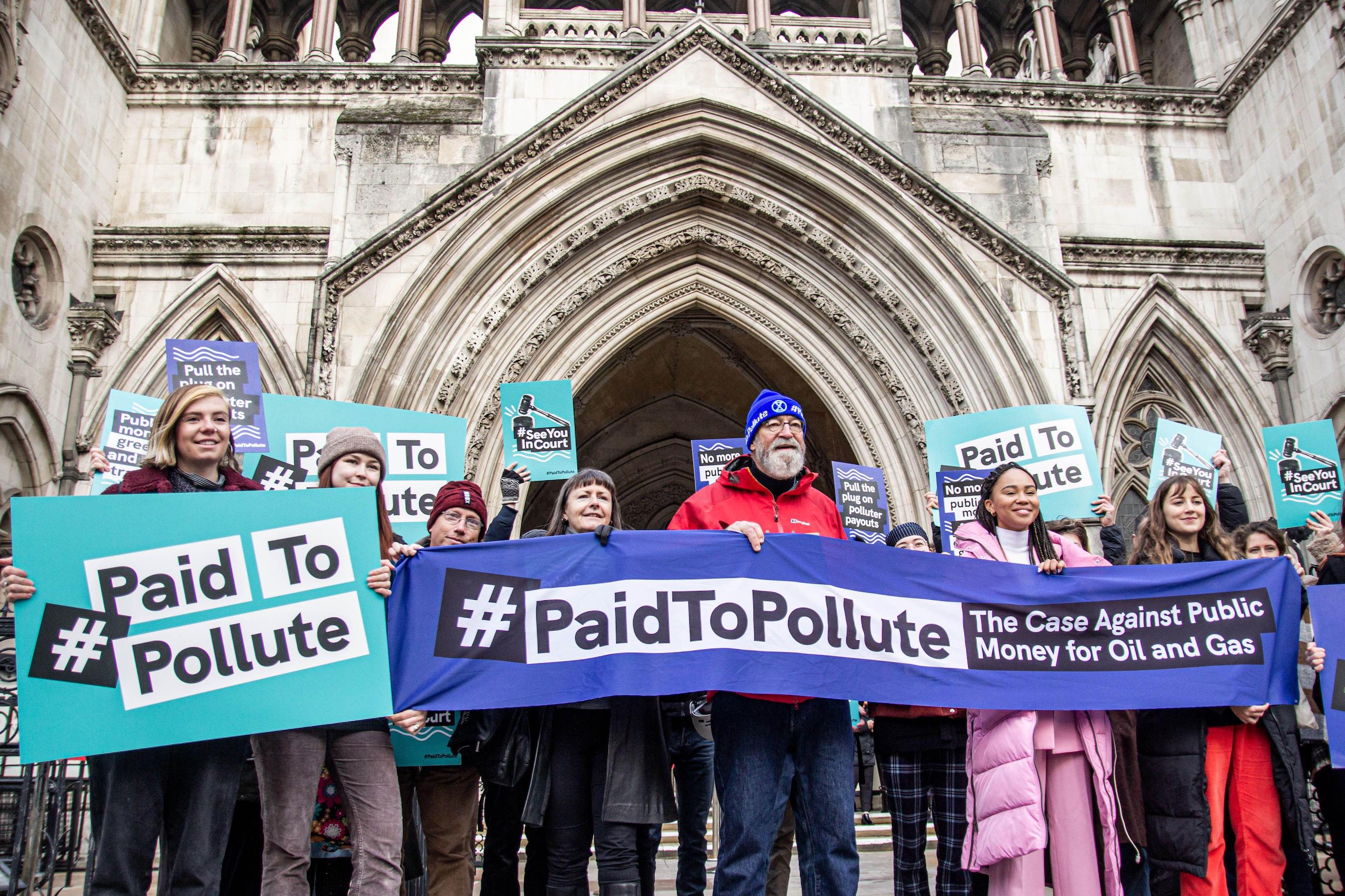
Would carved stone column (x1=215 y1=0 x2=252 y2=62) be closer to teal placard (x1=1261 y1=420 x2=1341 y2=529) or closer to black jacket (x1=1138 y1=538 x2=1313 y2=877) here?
teal placard (x1=1261 y1=420 x2=1341 y2=529)

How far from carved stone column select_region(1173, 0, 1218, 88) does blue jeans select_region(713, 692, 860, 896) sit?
Answer: 45.6ft

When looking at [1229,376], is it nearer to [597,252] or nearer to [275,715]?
[597,252]

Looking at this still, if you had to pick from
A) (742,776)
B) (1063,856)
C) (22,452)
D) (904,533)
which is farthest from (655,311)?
(1063,856)

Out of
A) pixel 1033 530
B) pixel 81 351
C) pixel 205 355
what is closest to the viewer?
pixel 1033 530

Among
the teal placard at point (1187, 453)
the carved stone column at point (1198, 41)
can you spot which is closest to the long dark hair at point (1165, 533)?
the teal placard at point (1187, 453)

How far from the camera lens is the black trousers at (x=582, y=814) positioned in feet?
12.7

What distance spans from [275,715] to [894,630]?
8.62ft

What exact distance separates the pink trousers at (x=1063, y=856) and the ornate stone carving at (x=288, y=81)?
11.8 metres

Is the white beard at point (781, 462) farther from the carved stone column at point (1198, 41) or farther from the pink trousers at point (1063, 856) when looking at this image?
the carved stone column at point (1198, 41)

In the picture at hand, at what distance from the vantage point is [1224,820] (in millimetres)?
4160

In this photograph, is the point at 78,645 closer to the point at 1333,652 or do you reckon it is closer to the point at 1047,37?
the point at 1333,652

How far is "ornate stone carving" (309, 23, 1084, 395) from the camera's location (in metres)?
10.5

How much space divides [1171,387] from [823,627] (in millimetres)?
10597

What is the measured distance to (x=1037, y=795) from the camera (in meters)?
3.81
